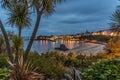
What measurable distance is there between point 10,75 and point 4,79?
26 centimetres

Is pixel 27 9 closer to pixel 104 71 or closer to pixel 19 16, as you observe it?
pixel 19 16

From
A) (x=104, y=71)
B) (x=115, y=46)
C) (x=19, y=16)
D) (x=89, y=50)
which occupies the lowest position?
(x=89, y=50)

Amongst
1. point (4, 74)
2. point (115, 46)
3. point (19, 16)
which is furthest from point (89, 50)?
point (4, 74)

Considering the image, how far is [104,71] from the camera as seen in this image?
13.4 m

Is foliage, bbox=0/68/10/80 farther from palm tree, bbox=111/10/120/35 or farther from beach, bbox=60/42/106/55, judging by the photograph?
beach, bbox=60/42/106/55

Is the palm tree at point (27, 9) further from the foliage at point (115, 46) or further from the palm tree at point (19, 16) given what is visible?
the foliage at point (115, 46)

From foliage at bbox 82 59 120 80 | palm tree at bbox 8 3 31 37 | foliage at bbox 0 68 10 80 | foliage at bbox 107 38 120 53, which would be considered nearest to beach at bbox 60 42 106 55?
foliage at bbox 107 38 120 53

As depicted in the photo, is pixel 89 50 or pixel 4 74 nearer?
pixel 4 74

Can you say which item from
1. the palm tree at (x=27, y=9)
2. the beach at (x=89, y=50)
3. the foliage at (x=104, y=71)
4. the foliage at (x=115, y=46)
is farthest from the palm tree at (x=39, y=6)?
the beach at (x=89, y=50)

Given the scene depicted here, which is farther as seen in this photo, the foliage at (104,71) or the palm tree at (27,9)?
the palm tree at (27,9)

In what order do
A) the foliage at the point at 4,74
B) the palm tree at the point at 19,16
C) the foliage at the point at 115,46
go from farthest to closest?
the foliage at the point at 115,46
the palm tree at the point at 19,16
the foliage at the point at 4,74

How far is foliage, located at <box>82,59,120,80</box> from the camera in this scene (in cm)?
1284

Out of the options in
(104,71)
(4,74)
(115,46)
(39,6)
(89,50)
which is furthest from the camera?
(89,50)

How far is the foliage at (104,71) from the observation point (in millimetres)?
12836
